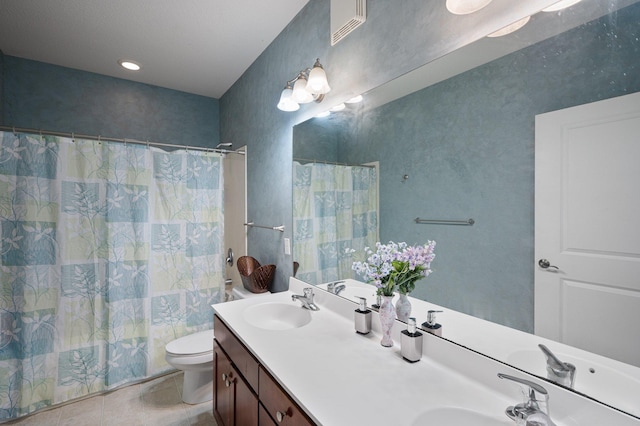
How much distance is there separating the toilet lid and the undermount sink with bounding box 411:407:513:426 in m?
1.62

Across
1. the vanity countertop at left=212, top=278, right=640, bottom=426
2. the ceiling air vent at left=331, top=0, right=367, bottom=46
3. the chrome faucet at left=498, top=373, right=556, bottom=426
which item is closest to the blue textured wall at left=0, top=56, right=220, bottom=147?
the ceiling air vent at left=331, top=0, right=367, bottom=46

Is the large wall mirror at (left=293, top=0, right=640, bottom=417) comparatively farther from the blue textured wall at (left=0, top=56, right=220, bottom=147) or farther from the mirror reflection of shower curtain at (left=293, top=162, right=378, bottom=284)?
the blue textured wall at (left=0, top=56, right=220, bottom=147)

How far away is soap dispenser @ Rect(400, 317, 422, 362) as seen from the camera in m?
1.08

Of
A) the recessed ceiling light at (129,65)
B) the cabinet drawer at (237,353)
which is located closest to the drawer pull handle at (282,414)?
the cabinet drawer at (237,353)

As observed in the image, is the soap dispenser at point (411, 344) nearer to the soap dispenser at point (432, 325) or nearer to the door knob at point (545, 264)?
the soap dispenser at point (432, 325)

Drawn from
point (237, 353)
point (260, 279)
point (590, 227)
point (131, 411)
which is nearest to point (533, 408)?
point (590, 227)

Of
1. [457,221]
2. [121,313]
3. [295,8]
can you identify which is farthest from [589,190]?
[121,313]

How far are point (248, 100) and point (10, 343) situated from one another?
94.2 inches

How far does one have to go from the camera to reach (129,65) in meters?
2.64

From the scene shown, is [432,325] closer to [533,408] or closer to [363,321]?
[363,321]

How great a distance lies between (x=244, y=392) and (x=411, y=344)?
76 centimetres

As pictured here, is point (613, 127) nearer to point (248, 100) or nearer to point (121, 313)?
point (248, 100)

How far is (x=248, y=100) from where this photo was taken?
2.70 metres

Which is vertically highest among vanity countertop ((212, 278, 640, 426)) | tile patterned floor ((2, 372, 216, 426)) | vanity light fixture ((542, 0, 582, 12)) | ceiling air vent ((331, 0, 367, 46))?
ceiling air vent ((331, 0, 367, 46))
